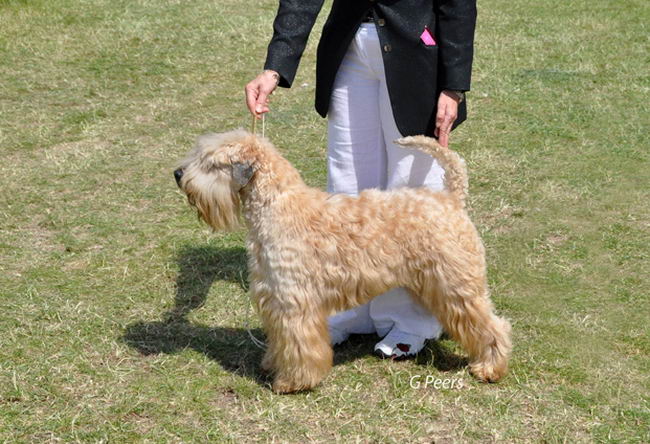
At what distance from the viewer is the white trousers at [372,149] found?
163 inches

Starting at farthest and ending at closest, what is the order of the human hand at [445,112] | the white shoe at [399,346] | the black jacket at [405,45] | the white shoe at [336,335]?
the white shoe at [336,335]
the white shoe at [399,346]
the human hand at [445,112]
the black jacket at [405,45]

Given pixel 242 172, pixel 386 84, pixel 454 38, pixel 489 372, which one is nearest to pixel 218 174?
pixel 242 172

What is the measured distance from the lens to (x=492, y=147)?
24.7 feet

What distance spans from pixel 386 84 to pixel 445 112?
31 cm

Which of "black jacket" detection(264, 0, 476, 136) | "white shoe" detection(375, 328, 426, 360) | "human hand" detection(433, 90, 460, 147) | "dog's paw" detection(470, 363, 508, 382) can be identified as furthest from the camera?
"white shoe" detection(375, 328, 426, 360)

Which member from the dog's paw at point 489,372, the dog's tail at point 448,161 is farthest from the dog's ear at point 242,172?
the dog's paw at point 489,372

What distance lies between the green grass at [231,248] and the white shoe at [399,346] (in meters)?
0.05

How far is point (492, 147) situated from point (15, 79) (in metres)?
5.07

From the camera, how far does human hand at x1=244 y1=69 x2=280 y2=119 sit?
12.9 ft

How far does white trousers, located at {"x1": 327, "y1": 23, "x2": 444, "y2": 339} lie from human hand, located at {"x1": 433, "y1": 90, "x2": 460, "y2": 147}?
0.17 m

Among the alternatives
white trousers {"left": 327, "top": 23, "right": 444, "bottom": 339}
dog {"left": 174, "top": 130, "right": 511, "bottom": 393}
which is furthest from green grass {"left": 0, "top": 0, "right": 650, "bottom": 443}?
dog {"left": 174, "top": 130, "right": 511, "bottom": 393}

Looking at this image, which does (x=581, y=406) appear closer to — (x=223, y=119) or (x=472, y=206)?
(x=472, y=206)

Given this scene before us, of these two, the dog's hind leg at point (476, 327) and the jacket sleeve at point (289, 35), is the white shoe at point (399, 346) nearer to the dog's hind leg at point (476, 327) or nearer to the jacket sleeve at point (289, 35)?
the dog's hind leg at point (476, 327)

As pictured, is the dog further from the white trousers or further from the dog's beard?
the white trousers
